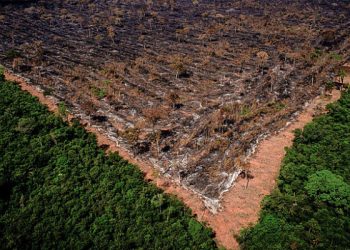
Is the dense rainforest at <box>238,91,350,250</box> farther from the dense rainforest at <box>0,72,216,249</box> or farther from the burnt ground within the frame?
the dense rainforest at <box>0,72,216,249</box>

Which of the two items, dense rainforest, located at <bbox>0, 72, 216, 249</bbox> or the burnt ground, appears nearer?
dense rainforest, located at <bbox>0, 72, 216, 249</bbox>

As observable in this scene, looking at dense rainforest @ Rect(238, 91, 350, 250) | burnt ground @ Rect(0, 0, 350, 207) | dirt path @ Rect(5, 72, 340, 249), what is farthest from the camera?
burnt ground @ Rect(0, 0, 350, 207)

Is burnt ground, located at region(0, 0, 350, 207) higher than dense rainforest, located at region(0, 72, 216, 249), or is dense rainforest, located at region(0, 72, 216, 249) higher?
burnt ground, located at region(0, 0, 350, 207)

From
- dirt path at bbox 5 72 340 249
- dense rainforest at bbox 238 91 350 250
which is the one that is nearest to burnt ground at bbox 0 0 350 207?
dirt path at bbox 5 72 340 249

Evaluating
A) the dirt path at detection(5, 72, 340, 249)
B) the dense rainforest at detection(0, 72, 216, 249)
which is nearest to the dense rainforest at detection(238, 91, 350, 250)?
the dirt path at detection(5, 72, 340, 249)

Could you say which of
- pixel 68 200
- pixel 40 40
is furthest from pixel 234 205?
pixel 40 40

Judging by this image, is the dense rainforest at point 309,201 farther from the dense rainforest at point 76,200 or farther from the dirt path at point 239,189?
the dense rainforest at point 76,200

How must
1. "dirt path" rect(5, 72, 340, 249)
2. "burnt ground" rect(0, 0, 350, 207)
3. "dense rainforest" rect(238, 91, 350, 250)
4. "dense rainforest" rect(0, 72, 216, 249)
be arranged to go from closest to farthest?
"dense rainforest" rect(238, 91, 350, 250) < "dense rainforest" rect(0, 72, 216, 249) < "dirt path" rect(5, 72, 340, 249) < "burnt ground" rect(0, 0, 350, 207)

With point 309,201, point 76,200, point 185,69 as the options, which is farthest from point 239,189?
point 185,69
